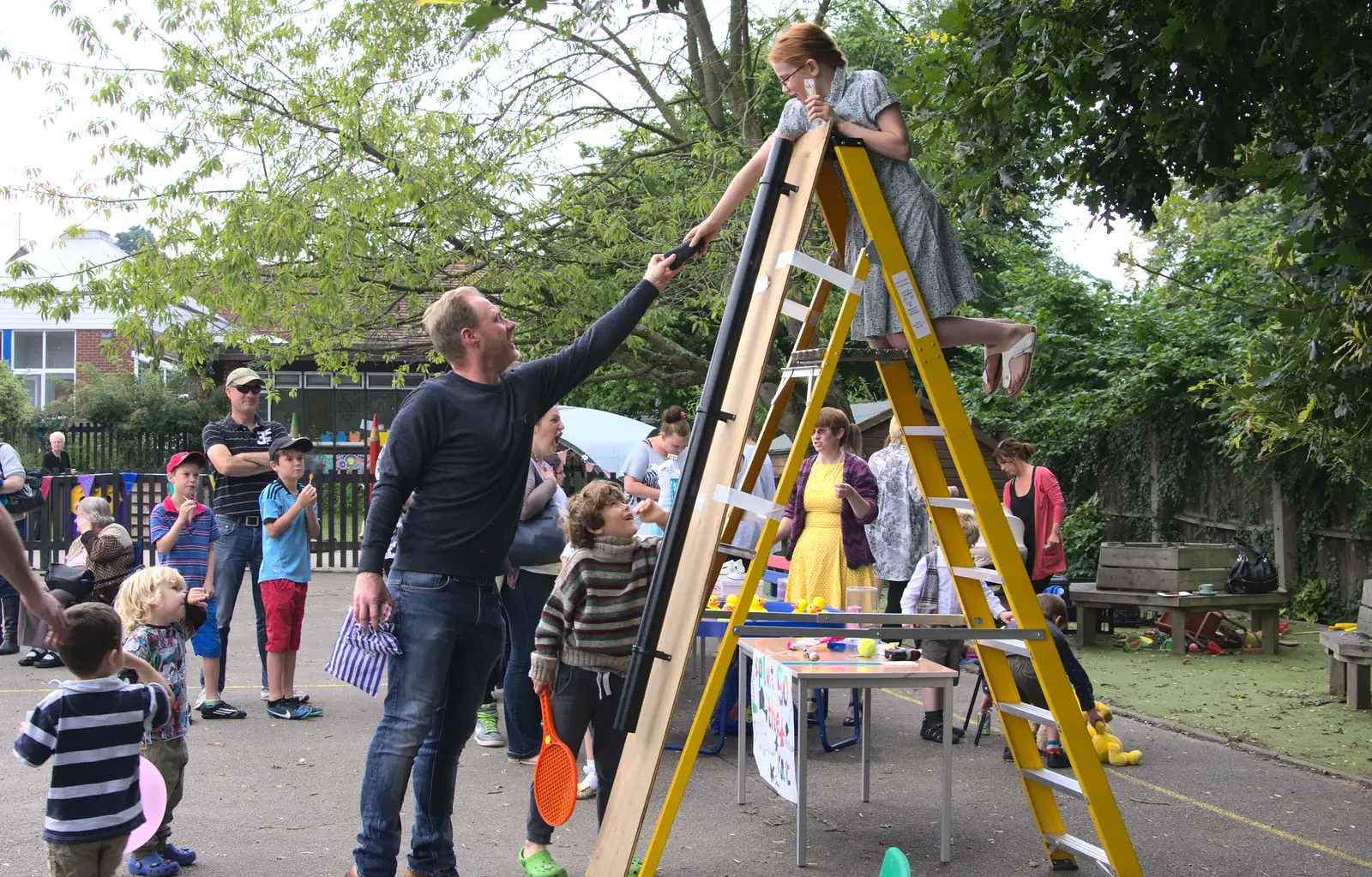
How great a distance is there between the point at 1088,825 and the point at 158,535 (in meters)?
5.79

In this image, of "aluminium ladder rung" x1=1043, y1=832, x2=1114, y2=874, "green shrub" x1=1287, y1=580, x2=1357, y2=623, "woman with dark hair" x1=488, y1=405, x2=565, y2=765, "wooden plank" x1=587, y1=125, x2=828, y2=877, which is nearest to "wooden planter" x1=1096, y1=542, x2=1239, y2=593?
"green shrub" x1=1287, y1=580, x2=1357, y2=623

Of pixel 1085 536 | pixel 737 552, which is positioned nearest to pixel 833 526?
pixel 737 552

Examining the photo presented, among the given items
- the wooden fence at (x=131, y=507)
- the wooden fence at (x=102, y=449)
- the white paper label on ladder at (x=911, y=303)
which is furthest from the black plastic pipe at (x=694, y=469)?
the wooden fence at (x=102, y=449)

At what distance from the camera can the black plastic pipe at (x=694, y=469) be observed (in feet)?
11.1

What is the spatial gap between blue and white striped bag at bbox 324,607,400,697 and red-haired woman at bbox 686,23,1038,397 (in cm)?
165

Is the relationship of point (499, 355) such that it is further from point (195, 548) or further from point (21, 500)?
point (21, 500)

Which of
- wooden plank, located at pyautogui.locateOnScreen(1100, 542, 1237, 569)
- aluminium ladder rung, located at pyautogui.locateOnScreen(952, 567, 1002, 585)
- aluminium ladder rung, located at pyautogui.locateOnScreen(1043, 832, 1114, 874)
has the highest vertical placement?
aluminium ladder rung, located at pyautogui.locateOnScreen(952, 567, 1002, 585)

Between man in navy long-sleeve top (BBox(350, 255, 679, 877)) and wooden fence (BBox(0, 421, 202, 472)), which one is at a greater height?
wooden fence (BBox(0, 421, 202, 472))

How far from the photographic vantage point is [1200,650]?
11.1m

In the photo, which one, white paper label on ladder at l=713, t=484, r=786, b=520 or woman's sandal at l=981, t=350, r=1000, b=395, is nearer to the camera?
white paper label on ladder at l=713, t=484, r=786, b=520

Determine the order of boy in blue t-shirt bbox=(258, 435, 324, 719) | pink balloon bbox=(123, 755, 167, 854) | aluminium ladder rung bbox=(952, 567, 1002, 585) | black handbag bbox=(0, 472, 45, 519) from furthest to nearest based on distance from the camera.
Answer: black handbag bbox=(0, 472, 45, 519) < boy in blue t-shirt bbox=(258, 435, 324, 719) < aluminium ladder rung bbox=(952, 567, 1002, 585) < pink balloon bbox=(123, 755, 167, 854)

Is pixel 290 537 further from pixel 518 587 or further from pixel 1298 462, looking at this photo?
pixel 1298 462

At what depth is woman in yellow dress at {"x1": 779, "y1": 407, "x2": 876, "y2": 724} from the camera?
7160 millimetres

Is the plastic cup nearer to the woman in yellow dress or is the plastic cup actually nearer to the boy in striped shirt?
the woman in yellow dress
